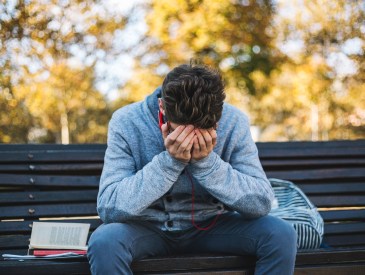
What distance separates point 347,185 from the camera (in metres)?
3.84

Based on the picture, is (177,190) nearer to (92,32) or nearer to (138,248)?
(138,248)

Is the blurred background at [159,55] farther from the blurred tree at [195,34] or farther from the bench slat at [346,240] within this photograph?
the bench slat at [346,240]

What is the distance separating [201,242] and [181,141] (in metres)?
0.62

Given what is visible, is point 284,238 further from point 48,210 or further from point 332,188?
point 48,210

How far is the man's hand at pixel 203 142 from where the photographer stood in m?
2.45

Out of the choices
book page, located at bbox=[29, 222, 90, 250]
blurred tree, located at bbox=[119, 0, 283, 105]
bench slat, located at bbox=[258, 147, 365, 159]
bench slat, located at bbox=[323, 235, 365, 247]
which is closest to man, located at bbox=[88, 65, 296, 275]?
book page, located at bbox=[29, 222, 90, 250]

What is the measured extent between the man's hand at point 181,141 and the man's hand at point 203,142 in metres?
0.03

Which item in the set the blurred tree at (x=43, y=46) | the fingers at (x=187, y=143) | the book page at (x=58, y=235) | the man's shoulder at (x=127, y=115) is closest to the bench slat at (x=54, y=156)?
the book page at (x=58, y=235)

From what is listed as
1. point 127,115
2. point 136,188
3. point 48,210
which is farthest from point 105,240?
point 48,210

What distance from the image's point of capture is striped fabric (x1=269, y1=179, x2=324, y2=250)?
3100 millimetres

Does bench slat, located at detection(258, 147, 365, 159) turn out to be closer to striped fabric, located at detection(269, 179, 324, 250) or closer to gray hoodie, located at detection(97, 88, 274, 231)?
striped fabric, located at detection(269, 179, 324, 250)

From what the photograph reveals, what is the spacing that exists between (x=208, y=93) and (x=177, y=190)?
0.59 m

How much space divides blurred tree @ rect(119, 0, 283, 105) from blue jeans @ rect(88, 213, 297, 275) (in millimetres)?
9148

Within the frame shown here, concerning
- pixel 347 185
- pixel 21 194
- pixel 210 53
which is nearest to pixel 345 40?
pixel 210 53
